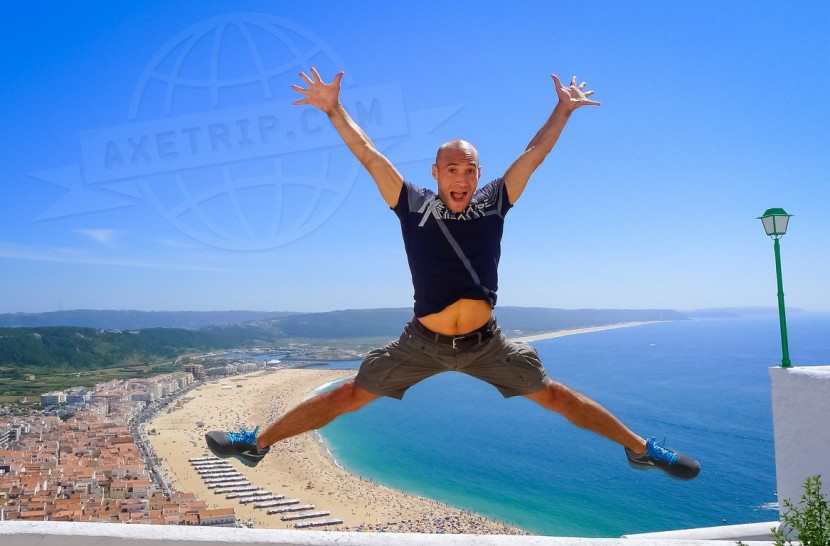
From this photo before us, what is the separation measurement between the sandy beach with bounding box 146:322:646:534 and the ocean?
1737mm

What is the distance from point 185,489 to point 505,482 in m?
16.9

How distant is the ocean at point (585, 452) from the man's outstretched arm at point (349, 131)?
80.8 feet

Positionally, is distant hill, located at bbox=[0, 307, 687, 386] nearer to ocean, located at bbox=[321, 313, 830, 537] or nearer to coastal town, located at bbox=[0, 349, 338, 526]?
coastal town, located at bbox=[0, 349, 338, 526]

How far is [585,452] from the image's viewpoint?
3888 cm

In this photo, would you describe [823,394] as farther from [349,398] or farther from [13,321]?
[13,321]

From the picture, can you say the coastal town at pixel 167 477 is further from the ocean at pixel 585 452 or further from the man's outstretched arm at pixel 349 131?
the man's outstretched arm at pixel 349 131

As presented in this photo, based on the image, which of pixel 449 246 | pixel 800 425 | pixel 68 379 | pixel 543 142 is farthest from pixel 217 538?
pixel 68 379

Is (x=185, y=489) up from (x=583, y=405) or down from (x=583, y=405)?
down

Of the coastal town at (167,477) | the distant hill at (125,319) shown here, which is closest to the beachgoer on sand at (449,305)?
the coastal town at (167,477)

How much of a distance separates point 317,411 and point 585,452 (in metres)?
39.6

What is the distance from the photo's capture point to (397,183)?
254 cm

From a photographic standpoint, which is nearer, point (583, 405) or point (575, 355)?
point (583, 405)

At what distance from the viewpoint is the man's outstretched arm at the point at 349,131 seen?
8.16 ft

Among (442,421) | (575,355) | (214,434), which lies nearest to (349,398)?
(214,434)
